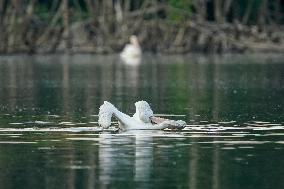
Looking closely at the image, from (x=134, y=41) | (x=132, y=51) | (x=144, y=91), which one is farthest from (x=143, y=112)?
(x=134, y=41)

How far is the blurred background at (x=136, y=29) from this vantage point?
70.1 metres

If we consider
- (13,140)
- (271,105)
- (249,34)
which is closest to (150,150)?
(13,140)

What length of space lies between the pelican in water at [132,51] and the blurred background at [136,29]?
9.46ft

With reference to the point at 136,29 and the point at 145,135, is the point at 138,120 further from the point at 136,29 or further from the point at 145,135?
the point at 136,29

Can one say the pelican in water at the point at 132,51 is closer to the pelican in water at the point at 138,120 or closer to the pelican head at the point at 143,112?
the pelican in water at the point at 138,120

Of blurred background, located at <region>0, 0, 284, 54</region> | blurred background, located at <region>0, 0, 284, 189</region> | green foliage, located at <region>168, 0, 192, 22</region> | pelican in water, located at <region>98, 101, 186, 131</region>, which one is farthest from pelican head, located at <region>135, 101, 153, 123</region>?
green foliage, located at <region>168, 0, 192, 22</region>

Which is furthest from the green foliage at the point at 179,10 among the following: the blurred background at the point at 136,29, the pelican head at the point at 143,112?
the pelican head at the point at 143,112

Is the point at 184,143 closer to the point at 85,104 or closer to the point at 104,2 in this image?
the point at 85,104

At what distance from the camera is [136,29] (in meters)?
72.0

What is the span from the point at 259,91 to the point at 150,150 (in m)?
15.8

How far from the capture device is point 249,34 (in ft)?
231

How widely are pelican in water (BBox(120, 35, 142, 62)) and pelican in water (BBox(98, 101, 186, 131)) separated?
4131 cm

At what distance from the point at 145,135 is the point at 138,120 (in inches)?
29.8

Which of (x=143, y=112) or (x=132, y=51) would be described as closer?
(x=143, y=112)
